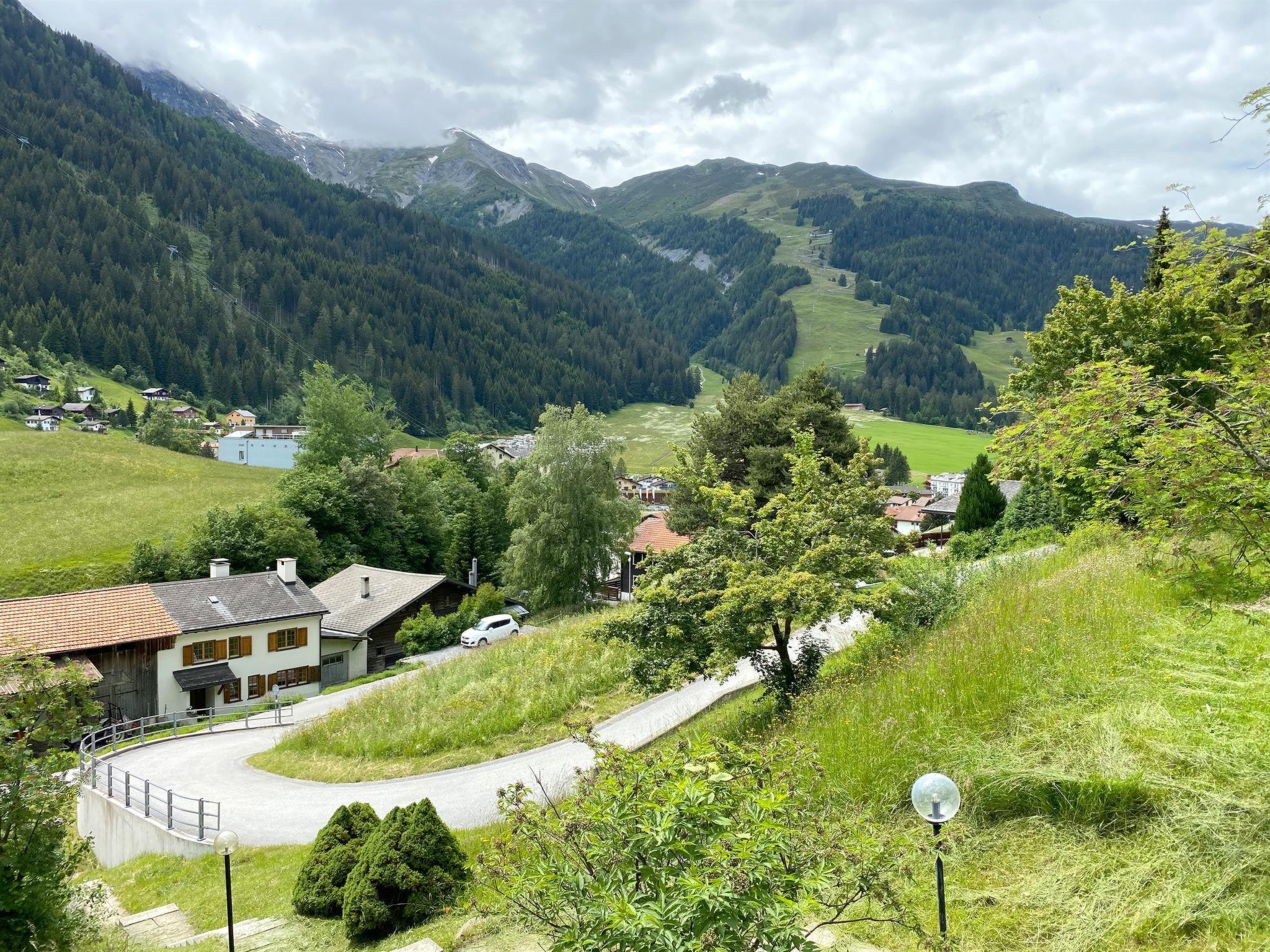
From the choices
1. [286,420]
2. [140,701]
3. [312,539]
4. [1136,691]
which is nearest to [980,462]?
[1136,691]

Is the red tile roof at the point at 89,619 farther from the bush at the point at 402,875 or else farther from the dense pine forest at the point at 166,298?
the dense pine forest at the point at 166,298

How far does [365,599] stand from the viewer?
44.2 metres

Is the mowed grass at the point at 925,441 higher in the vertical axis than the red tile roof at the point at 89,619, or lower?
higher

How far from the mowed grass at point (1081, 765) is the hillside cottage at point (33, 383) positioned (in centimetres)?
13738

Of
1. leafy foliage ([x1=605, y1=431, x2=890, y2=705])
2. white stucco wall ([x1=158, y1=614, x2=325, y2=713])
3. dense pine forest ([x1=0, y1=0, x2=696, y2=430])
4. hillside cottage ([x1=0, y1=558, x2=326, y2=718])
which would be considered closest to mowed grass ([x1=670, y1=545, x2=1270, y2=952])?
leafy foliage ([x1=605, y1=431, x2=890, y2=705])

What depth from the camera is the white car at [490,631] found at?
122 feet

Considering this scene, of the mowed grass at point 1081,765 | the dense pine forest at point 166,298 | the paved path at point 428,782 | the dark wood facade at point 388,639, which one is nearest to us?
the mowed grass at point 1081,765

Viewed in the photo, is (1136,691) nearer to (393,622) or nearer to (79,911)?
(79,911)

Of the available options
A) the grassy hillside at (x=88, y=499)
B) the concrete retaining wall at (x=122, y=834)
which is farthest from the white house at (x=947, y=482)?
the concrete retaining wall at (x=122, y=834)

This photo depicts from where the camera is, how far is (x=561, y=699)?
709 inches

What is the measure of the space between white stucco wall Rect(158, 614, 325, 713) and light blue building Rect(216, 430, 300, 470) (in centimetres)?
7353

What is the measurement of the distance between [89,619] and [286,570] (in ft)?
31.3

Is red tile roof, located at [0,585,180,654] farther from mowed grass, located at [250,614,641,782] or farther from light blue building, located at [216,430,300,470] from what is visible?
light blue building, located at [216,430,300,470]

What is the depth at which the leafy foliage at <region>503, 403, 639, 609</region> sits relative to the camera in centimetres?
3866
